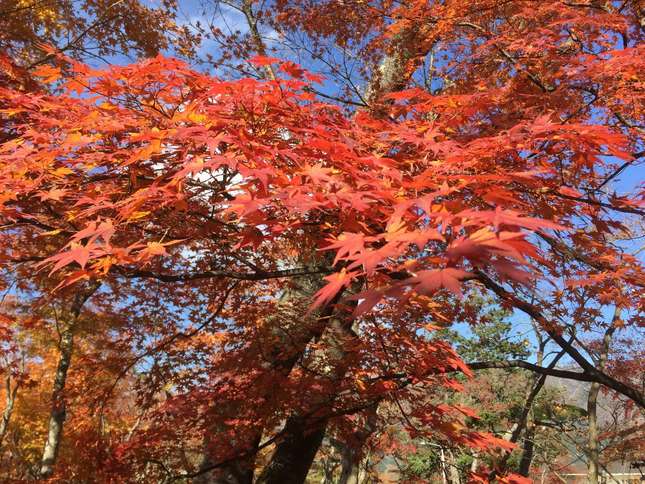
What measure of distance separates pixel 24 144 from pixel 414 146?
267 centimetres

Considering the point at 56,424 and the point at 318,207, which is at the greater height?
the point at 318,207

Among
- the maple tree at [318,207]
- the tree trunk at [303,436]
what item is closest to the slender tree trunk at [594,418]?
the maple tree at [318,207]

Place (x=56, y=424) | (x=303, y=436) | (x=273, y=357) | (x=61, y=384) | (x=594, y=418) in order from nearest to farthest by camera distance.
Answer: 1. (x=303, y=436)
2. (x=273, y=357)
3. (x=56, y=424)
4. (x=61, y=384)
5. (x=594, y=418)

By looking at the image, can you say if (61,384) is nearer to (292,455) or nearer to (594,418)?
(292,455)

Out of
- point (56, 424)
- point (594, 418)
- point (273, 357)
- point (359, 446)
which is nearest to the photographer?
point (273, 357)

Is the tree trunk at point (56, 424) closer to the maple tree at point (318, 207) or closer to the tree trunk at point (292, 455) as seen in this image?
the maple tree at point (318, 207)

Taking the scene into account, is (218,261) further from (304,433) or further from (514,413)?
(514,413)

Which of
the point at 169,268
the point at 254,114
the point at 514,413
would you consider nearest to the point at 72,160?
the point at 254,114

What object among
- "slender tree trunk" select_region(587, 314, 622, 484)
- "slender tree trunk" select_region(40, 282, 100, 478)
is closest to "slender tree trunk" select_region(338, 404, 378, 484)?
"slender tree trunk" select_region(587, 314, 622, 484)

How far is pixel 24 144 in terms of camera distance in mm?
2953

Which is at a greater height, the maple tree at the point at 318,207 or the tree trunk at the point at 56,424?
the maple tree at the point at 318,207

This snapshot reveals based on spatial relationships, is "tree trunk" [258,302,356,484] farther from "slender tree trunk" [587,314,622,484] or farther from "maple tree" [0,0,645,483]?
"slender tree trunk" [587,314,622,484]

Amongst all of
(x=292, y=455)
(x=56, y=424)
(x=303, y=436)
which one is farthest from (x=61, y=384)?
(x=303, y=436)

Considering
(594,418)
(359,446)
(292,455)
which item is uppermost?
(594,418)
